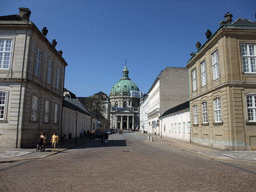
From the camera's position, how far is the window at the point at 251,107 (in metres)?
17.6

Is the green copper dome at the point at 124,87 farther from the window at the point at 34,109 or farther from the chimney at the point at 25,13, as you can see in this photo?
the chimney at the point at 25,13

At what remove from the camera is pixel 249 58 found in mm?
18516

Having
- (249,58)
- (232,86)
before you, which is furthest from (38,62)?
(249,58)

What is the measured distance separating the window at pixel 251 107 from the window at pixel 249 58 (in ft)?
7.52

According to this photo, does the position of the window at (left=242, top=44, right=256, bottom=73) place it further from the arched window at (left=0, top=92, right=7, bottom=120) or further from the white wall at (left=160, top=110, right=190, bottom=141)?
the arched window at (left=0, top=92, right=7, bottom=120)

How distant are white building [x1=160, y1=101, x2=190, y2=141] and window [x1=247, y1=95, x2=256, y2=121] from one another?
471 inches

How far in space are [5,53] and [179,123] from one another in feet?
84.6

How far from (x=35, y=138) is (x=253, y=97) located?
19.1 metres

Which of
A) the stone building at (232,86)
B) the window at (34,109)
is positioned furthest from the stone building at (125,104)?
the stone building at (232,86)

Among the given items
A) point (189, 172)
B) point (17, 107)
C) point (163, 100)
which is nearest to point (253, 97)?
point (189, 172)

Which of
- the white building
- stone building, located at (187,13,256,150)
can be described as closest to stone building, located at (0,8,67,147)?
stone building, located at (187,13,256,150)

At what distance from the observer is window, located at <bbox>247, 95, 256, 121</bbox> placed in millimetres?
17609

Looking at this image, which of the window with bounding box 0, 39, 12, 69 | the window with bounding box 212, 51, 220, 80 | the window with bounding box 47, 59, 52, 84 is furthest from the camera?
the window with bounding box 47, 59, 52, 84

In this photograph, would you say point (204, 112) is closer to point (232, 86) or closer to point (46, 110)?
point (232, 86)
